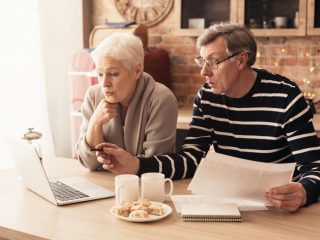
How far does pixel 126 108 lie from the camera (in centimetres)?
220

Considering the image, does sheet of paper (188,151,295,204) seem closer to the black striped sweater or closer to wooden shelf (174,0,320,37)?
the black striped sweater

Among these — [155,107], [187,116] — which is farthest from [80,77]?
[155,107]

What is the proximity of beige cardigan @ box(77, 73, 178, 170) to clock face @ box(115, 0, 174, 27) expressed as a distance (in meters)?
1.99

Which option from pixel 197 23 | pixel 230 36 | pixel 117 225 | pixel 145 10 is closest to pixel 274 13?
pixel 197 23

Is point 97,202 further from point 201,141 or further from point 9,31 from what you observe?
point 9,31

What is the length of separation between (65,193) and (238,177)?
1.94 feet

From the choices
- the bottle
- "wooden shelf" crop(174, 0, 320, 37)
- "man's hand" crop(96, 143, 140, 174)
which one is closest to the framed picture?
"wooden shelf" crop(174, 0, 320, 37)

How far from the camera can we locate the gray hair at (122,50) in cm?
206

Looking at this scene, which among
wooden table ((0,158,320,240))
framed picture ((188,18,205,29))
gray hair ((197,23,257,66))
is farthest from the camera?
framed picture ((188,18,205,29))

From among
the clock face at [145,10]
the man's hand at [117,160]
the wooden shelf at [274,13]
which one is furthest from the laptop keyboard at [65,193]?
the clock face at [145,10]

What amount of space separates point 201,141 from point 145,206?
652mm

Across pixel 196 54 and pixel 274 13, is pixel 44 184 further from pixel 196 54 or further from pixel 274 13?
pixel 196 54

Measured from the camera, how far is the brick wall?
3633 mm

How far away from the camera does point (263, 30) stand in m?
3.46
